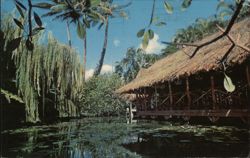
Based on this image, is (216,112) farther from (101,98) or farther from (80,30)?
(101,98)

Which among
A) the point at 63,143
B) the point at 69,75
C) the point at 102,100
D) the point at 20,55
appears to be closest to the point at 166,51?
the point at 102,100

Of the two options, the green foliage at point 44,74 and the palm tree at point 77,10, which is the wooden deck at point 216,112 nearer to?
the green foliage at point 44,74

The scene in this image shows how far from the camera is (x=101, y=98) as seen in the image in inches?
861

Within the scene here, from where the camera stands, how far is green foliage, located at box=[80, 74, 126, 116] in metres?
21.4

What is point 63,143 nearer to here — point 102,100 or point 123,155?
point 123,155

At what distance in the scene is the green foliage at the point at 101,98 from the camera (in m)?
21.4

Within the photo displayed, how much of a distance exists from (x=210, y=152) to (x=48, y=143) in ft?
12.9

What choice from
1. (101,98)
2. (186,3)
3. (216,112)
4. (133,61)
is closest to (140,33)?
(186,3)

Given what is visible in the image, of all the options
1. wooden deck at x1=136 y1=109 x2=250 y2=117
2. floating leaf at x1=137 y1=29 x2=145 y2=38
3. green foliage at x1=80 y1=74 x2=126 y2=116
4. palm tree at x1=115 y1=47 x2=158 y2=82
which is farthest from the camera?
palm tree at x1=115 y1=47 x2=158 y2=82

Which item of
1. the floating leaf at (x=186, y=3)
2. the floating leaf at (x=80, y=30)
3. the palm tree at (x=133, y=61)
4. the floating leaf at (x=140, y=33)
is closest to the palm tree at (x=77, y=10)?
the floating leaf at (x=80, y=30)

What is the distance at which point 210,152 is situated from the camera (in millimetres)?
5223

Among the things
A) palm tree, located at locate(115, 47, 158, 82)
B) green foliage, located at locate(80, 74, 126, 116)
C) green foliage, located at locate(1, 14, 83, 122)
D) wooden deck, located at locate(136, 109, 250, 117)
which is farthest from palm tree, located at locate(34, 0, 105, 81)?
palm tree, located at locate(115, 47, 158, 82)

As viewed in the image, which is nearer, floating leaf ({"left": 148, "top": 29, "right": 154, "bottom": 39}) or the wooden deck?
floating leaf ({"left": 148, "top": 29, "right": 154, "bottom": 39})

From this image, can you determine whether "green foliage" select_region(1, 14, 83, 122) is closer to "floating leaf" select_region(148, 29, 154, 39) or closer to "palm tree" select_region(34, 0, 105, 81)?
"palm tree" select_region(34, 0, 105, 81)
